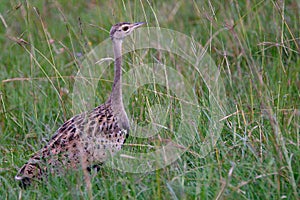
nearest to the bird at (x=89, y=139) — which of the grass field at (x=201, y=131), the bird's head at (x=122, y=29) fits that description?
the bird's head at (x=122, y=29)

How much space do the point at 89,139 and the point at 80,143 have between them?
10 centimetres

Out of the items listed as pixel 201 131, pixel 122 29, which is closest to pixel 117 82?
pixel 122 29

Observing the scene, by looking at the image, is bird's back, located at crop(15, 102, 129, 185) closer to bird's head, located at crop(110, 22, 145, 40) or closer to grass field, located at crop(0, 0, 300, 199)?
grass field, located at crop(0, 0, 300, 199)

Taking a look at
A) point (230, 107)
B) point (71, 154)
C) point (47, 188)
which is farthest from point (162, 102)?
point (47, 188)

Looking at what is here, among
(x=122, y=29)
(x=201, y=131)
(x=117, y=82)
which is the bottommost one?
(x=201, y=131)

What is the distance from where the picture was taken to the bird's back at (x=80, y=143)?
3.85 meters

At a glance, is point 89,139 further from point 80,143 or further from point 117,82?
point 117,82

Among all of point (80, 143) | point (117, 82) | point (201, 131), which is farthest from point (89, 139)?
point (201, 131)

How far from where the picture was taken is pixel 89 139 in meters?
4.08

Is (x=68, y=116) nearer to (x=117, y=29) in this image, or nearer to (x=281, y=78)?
(x=117, y=29)

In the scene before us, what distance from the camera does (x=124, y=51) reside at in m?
4.70

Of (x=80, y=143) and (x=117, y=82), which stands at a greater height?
(x=117, y=82)

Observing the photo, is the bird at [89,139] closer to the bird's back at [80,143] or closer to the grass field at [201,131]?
the bird's back at [80,143]

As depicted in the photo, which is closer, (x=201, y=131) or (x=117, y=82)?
(x=201, y=131)
